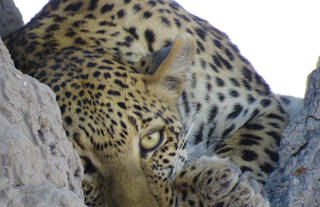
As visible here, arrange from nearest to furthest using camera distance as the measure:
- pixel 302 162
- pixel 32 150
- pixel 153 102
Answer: pixel 32 150 < pixel 302 162 < pixel 153 102

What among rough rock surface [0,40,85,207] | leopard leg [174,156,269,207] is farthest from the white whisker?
rough rock surface [0,40,85,207]

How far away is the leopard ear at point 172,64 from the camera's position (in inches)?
186

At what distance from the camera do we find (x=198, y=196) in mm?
4445

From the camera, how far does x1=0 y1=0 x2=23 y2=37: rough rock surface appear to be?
605cm

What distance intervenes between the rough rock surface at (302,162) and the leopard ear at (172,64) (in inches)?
34.5

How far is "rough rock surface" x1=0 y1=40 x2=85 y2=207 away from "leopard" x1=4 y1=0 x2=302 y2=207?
964 mm

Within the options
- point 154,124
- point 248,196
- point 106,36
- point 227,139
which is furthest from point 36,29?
point 248,196

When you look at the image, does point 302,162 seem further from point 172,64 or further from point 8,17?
point 8,17

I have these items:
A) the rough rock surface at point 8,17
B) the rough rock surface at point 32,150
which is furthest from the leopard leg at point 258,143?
the rough rock surface at point 8,17

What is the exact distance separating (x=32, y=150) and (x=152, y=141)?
5.64 feet

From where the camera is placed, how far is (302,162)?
13.9ft

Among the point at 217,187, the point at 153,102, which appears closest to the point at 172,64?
the point at 153,102

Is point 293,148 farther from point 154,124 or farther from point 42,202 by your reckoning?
point 42,202

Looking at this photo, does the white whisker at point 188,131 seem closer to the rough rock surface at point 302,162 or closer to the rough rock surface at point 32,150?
the rough rock surface at point 302,162
